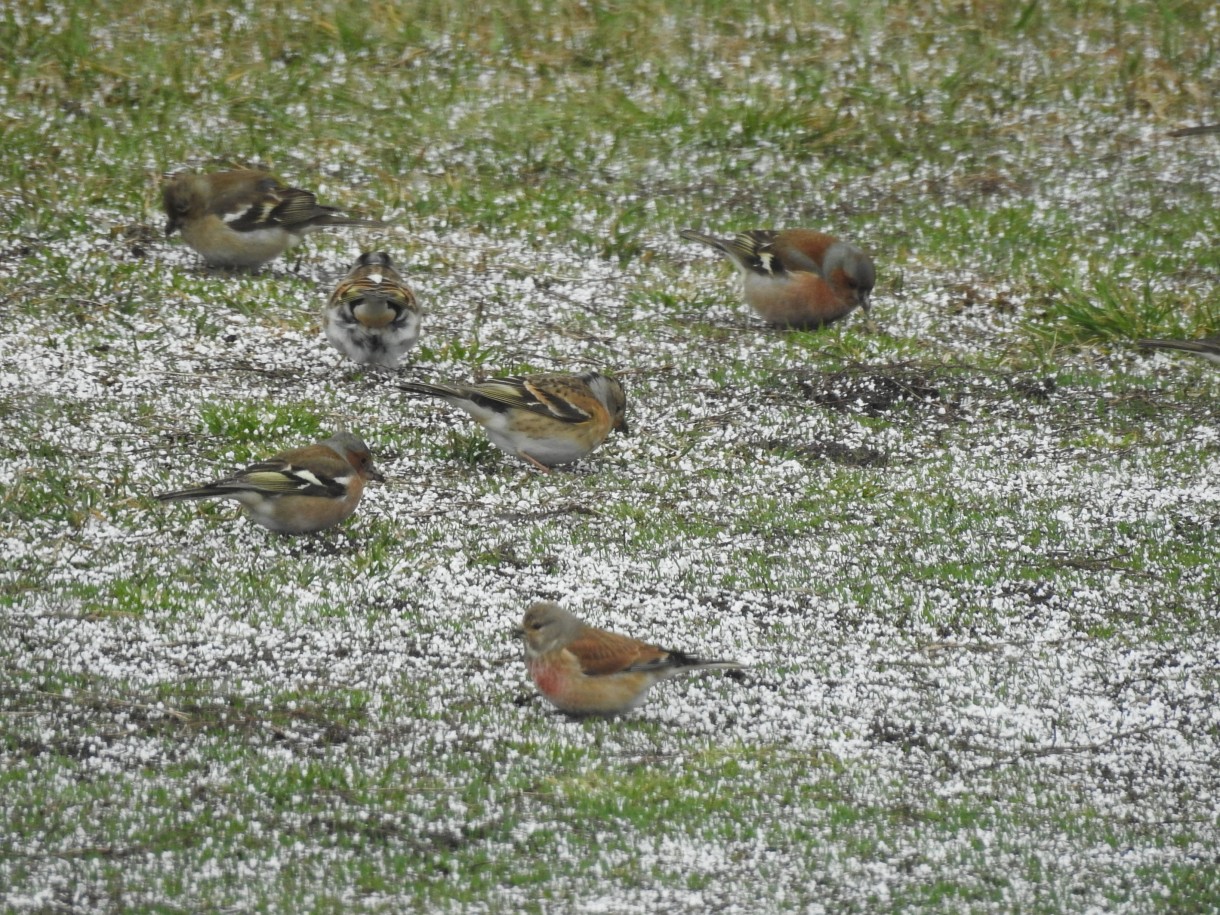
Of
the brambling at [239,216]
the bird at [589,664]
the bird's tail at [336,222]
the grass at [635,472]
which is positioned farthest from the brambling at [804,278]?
the bird at [589,664]

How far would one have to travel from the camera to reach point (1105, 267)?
37.3ft

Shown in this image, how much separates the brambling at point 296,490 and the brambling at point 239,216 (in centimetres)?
342

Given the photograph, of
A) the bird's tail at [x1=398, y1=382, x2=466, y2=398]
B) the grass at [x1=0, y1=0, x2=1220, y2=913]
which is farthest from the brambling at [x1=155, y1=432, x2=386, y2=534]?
the bird's tail at [x1=398, y1=382, x2=466, y2=398]

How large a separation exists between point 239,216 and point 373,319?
1823mm

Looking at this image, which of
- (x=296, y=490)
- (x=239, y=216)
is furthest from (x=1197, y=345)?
(x=239, y=216)

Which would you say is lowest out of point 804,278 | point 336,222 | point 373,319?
point 336,222

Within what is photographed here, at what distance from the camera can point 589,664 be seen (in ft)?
18.3

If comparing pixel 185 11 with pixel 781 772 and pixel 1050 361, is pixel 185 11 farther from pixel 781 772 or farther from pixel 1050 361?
pixel 781 772

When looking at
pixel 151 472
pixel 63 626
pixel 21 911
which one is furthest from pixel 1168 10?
pixel 21 911

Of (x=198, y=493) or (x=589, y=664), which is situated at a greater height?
(x=589, y=664)

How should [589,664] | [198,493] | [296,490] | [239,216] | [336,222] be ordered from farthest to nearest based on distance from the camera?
[336,222] → [239,216] → [296,490] → [198,493] → [589,664]

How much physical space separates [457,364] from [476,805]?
16.3 ft

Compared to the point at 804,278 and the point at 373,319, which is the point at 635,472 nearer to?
the point at 373,319

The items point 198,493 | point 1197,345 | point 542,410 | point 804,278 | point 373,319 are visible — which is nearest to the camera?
point 198,493
